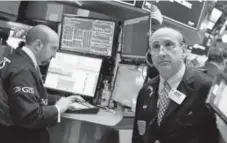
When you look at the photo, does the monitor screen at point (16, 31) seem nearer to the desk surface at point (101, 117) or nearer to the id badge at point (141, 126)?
the desk surface at point (101, 117)

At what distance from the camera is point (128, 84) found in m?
2.53

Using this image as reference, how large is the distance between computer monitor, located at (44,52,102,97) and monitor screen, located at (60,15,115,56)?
0.10m

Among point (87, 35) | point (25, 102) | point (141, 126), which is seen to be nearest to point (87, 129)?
point (141, 126)

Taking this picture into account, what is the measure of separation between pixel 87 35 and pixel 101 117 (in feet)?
2.79

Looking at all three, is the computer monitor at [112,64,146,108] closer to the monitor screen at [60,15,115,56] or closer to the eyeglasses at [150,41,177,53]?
the monitor screen at [60,15,115,56]

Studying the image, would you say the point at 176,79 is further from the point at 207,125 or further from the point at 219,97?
the point at 219,97

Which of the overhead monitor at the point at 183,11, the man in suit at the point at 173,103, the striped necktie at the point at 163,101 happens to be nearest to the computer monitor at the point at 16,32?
the overhead monitor at the point at 183,11

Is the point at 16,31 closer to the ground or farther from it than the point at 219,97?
farther from it

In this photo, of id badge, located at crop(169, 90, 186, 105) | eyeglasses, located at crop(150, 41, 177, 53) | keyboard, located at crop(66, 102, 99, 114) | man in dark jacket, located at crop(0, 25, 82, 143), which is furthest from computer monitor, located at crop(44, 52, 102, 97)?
id badge, located at crop(169, 90, 186, 105)

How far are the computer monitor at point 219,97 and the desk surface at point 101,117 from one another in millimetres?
933

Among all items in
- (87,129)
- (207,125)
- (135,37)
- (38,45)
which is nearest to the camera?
(207,125)

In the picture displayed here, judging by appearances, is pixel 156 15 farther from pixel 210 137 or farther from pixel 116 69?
pixel 210 137

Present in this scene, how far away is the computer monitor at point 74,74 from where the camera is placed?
2.60 m

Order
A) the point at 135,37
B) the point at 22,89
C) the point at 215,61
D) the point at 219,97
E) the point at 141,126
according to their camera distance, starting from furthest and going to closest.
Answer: the point at 215,61 → the point at 135,37 → the point at 141,126 → the point at 22,89 → the point at 219,97
